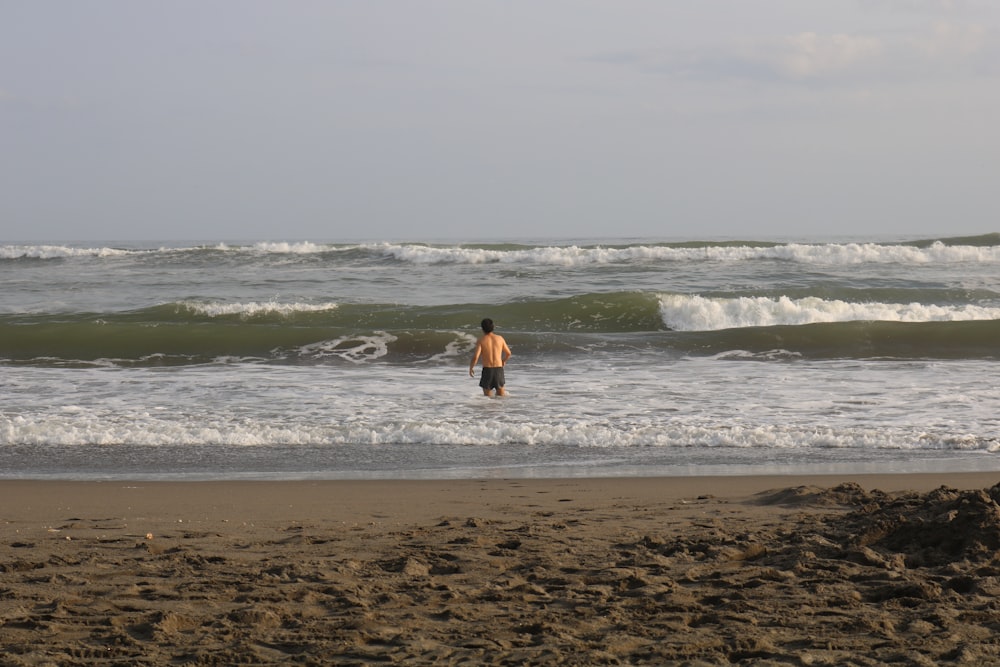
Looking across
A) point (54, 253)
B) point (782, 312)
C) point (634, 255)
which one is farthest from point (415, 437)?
point (54, 253)

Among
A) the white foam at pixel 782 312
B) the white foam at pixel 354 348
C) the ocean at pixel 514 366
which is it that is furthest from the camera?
the white foam at pixel 782 312

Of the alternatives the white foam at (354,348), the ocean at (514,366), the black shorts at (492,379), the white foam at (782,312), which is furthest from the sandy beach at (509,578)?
the white foam at (782,312)

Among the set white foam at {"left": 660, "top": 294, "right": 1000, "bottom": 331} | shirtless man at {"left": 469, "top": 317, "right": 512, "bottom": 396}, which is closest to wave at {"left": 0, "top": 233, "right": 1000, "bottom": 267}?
white foam at {"left": 660, "top": 294, "right": 1000, "bottom": 331}

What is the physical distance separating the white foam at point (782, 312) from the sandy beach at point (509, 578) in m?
14.1

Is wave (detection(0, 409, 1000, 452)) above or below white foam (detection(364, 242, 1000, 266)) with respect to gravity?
below

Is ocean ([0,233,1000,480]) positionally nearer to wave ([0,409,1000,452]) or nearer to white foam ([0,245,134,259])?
wave ([0,409,1000,452])

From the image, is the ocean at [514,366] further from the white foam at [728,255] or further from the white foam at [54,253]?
the white foam at [54,253]

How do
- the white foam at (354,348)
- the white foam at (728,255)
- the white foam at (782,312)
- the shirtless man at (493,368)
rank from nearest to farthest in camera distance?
the shirtless man at (493,368) < the white foam at (354,348) < the white foam at (782,312) < the white foam at (728,255)

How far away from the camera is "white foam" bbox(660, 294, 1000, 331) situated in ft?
65.4

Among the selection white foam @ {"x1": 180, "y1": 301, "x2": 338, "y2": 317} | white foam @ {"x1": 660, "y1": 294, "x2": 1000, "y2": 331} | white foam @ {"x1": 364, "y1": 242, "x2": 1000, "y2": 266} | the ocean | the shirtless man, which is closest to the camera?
the ocean

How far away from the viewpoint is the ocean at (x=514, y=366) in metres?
7.73

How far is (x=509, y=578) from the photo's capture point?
4047 mm

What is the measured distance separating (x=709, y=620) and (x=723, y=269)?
25691mm

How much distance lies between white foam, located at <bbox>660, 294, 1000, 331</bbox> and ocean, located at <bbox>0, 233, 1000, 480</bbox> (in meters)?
0.06
